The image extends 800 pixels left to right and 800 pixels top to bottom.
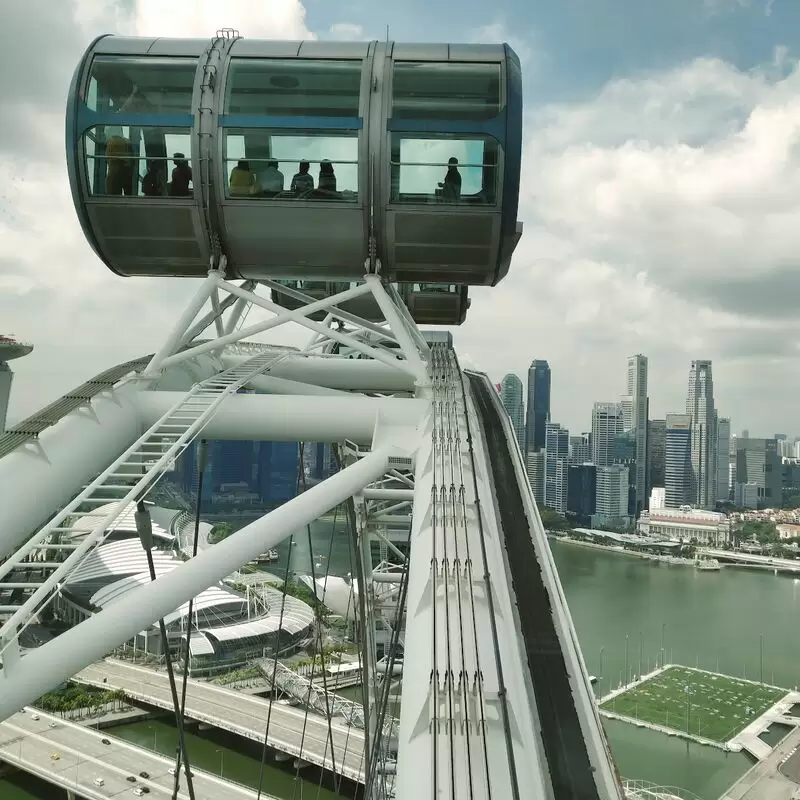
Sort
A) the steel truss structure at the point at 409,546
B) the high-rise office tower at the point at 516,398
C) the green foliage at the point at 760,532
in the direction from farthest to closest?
1. the high-rise office tower at the point at 516,398
2. the green foliage at the point at 760,532
3. the steel truss structure at the point at 409,546

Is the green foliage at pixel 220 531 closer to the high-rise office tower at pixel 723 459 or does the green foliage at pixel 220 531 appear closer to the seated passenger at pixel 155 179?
the seated passenger at pixel 155 179

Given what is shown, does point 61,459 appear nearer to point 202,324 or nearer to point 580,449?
point 202,324

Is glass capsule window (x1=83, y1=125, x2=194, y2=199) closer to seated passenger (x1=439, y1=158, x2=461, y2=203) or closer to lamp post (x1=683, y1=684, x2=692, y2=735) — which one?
seated passenger (x1=439, y1=158, x2=461, y2=203)

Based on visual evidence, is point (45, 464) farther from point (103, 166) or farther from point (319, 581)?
point (319, 581)

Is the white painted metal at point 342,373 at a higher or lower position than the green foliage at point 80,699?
higher

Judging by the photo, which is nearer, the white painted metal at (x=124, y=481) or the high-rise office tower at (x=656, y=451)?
the white painted metal at (x=124, y=481)

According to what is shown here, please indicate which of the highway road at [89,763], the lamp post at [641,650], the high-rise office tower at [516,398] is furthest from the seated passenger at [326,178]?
the high-rise office tower at [516,398]

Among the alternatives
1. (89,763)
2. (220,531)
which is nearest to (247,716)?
(89,763)
